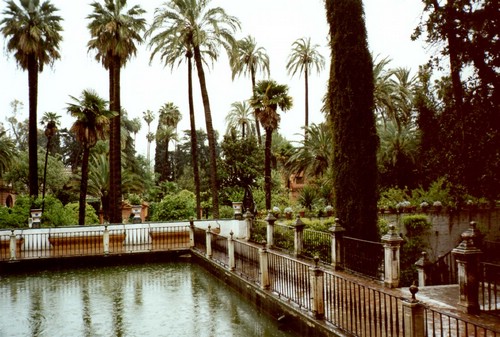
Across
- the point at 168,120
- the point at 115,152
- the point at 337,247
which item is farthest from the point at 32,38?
the point at 168,120

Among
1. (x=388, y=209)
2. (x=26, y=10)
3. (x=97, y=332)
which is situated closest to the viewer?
(x=97, y=332)

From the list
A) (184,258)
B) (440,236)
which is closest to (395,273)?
(184,258)

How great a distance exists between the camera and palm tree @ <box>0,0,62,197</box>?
28281 mm

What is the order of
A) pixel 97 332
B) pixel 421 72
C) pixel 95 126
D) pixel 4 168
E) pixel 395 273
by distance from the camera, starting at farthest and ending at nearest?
pixel 4 168, pixel 95 126, pixel 421 72, pixel 395 273, pixel 97 332

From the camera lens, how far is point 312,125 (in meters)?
34.7

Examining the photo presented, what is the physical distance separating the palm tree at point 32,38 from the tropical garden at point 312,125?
71 millimetres

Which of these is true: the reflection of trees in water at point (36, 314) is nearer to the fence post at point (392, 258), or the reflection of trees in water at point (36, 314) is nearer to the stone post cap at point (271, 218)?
the fence post at point (392, 258)

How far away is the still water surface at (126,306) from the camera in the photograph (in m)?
10.4

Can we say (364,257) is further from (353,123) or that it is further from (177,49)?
(177,49)

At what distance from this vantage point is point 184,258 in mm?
20406

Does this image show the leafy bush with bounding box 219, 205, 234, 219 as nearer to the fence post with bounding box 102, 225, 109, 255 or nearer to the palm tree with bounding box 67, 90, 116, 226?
the palm tree with bounding box 67, 90, 116, 226

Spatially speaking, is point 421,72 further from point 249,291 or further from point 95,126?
point 95,126

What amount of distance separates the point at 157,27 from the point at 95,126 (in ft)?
22.2

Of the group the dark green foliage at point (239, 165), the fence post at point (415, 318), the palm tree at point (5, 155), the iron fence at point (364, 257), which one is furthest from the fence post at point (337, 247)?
the palm tree at point (5, 155)
